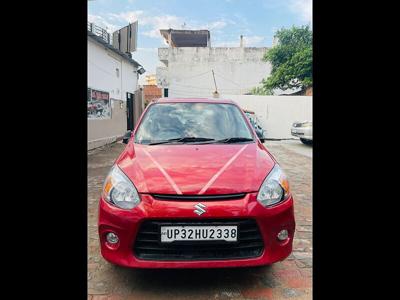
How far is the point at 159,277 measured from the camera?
262 centimetres

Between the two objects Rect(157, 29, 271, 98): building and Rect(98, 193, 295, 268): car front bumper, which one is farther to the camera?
Rect(157, 29, 271, 98): building

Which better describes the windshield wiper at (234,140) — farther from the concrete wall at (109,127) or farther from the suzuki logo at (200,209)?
the concrete wall at (109,127)

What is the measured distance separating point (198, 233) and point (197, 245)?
9 centimetres

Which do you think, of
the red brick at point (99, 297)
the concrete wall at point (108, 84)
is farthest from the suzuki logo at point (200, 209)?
the concrete wall at point (108, 84)

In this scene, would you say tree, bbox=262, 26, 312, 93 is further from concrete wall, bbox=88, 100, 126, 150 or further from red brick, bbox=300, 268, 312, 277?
red brick, bbox=300, 268, 312, 277

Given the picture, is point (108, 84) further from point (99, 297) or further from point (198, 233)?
point (198, 233)

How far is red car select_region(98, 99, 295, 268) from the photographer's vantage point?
2.24m

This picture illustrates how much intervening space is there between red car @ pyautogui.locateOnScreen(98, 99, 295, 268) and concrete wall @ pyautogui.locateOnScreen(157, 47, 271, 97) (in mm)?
21027

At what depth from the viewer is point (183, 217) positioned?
87.6 inches

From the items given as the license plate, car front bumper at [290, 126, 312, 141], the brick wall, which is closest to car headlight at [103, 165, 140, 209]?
the license plate

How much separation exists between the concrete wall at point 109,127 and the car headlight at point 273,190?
8.98 m
